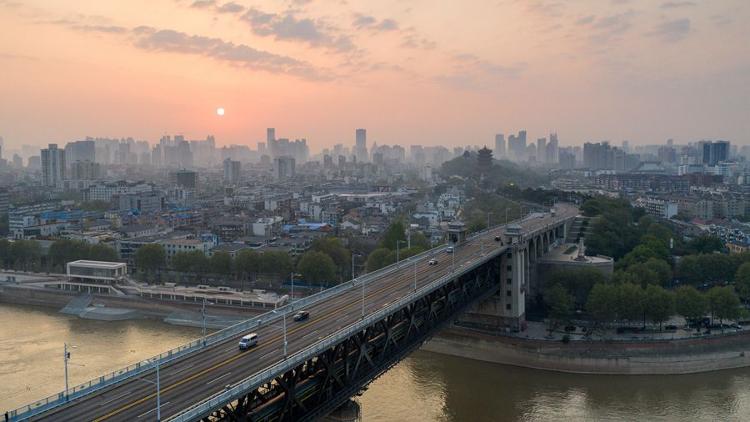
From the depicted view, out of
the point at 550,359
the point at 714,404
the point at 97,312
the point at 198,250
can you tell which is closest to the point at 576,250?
the point at 550,359

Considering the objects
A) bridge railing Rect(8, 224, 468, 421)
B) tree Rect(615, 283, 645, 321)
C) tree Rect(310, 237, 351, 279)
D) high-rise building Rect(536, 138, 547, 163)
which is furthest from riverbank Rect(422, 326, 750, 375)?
high-rise building Rect(536, 138, 547, 163)

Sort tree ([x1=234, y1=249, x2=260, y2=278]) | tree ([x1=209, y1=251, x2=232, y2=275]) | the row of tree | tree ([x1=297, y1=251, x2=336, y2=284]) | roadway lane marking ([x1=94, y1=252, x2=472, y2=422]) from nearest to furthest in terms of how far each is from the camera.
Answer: roadway lane marking ([x1=94, y1=252, x2=472, y2=422])
tree ([x1=297, y1=251, x2=336, y2=284])
tree ([x1=234, y1=249, x2=260, y2=278])
tree ([x1=209, y1=251, x2=232, y2=275])
the row of tree

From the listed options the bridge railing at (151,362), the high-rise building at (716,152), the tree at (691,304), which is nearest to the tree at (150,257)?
the bridge railing at (151,362)

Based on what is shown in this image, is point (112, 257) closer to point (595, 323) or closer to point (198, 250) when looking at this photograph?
point (198, 250)

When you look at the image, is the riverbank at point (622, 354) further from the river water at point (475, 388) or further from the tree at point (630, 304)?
the tree at point (630, 304)

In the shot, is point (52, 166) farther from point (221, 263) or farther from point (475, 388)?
point (475, 388)

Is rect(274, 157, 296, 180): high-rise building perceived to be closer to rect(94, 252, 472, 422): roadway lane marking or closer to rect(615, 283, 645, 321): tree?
rect(615, 283, 645, 321): tree
